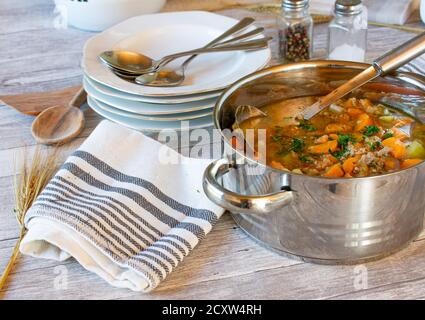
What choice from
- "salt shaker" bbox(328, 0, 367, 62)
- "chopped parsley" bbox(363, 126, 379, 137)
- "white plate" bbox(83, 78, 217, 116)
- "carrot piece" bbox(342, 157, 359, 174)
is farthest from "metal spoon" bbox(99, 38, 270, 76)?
"carrot piece" bbox(342, 157, 359, 174)

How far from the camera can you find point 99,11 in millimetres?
1960

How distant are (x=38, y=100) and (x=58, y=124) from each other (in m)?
0.13

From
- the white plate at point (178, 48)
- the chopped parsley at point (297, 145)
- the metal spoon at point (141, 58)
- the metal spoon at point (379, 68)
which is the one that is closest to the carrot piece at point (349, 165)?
the chopped parsley at point (297, 145)

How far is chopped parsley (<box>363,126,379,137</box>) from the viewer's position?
1239 millimetres

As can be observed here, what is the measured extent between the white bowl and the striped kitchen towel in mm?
709

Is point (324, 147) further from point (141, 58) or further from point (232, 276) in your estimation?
point (141, 58)

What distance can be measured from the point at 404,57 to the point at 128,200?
580 mm

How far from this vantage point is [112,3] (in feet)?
6.38

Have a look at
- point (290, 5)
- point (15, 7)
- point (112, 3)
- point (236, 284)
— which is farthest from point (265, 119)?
point (15, 7)

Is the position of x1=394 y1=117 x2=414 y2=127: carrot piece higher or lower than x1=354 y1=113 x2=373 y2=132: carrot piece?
lower

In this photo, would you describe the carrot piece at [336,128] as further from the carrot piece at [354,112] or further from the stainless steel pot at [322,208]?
the stainless steel pot at [322,208]

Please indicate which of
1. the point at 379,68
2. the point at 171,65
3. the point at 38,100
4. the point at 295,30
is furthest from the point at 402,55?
the point at 38,100

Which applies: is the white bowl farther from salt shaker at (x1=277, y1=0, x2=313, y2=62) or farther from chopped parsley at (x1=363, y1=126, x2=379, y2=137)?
chopped parsley at (x1=363, y1=126, x2=379, y2=137)

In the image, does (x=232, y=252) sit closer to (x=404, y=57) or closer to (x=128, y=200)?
(x=128, y=200)
